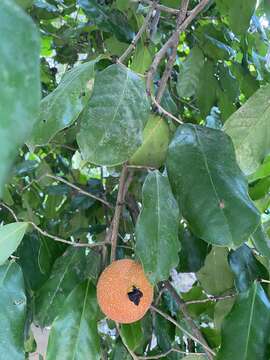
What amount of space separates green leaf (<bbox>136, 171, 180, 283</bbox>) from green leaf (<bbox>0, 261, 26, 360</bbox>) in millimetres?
174

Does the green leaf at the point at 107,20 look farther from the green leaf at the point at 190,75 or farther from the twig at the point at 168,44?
the twig at the point at 168,44

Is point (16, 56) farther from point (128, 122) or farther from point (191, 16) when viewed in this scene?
point (191, 16)

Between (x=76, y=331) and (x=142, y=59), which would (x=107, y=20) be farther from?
(x=76, y=331)

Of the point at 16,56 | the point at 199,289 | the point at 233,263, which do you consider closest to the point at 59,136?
the point at 199,289

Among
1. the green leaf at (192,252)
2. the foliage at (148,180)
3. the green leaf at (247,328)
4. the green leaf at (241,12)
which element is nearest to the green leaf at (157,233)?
the foliage at (148,180)

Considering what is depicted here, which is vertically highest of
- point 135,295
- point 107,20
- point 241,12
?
point 241,12

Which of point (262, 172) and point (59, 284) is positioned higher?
point (262, 172)

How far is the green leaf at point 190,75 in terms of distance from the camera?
1.12 meters

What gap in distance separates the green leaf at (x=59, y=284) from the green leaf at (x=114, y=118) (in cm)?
32

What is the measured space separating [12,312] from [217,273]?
0.36 m

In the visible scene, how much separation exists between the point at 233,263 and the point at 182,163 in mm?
Answer: 273

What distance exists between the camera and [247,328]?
0.67 meters

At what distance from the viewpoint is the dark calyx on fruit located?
0.67 meters

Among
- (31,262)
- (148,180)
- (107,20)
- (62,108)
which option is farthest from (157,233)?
(107,20)
